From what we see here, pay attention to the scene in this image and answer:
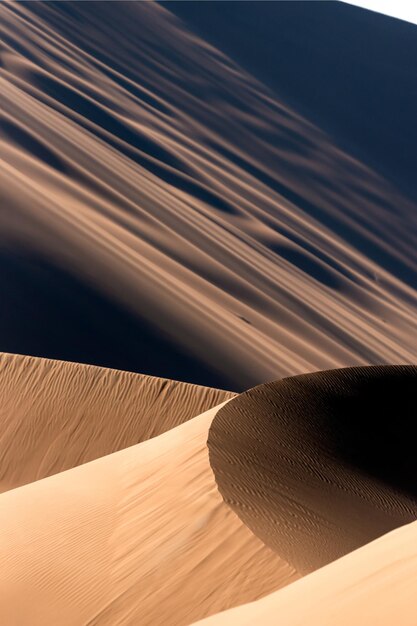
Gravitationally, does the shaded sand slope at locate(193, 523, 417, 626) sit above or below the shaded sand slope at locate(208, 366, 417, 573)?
above

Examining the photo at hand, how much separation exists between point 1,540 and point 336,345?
2249 centimetres

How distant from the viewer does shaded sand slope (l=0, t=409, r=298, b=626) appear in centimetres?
771

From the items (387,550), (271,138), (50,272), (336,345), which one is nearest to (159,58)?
(271,138)

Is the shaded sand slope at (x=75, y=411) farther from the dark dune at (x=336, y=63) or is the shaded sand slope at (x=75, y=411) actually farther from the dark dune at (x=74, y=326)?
the dark dune at (x=336, y=63)

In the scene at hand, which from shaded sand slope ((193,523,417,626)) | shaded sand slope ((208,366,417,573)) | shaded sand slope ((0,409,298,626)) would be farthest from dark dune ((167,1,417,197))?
shaded sand slope ((193,523,417,626))

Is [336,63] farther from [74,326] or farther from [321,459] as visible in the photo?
[321,459]

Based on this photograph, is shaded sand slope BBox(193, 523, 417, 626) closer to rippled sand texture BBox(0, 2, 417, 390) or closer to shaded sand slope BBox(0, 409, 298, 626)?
shaded sand slope BBox(0, 409, 298, 626)

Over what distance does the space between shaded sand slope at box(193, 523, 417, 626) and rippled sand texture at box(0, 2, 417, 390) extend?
1547 centimetres

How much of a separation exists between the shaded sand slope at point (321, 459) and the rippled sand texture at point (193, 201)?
8298mm

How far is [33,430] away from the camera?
15.6 m

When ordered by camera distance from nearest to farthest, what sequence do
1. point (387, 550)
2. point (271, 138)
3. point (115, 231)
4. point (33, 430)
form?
point (387, 550), point (33, 430), point (115, 231), point (271, 138)

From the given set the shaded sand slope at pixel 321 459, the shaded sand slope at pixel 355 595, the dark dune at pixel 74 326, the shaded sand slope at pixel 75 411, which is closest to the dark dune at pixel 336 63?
the dark dune at pixel 74 326

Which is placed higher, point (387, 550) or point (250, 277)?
point (387, 550)

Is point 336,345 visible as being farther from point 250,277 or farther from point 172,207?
point 172,207
